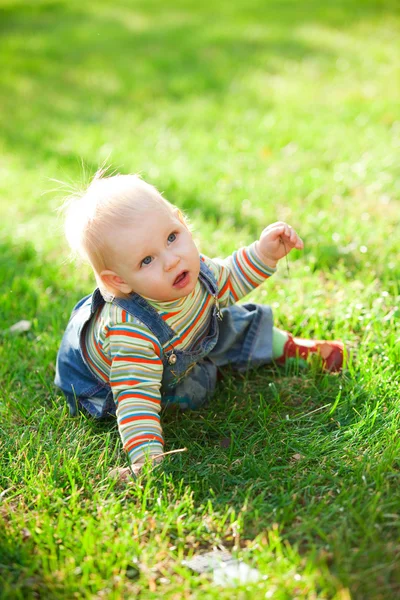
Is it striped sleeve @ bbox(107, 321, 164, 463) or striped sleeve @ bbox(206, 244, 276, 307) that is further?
striped sleeve @ bbox(206, 244, 276, 307)

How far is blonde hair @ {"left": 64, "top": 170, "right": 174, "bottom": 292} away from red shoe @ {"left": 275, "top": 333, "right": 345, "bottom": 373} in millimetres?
728

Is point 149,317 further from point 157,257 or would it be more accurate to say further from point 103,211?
point 103,211

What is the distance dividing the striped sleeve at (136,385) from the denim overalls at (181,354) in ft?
0.17

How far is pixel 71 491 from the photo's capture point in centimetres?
184

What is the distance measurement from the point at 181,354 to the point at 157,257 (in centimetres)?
35

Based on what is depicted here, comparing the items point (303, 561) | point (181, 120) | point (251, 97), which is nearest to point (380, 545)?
point (303, 561)

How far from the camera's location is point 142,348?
2.04 m

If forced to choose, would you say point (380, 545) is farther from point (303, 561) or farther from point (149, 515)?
point (149, 515)

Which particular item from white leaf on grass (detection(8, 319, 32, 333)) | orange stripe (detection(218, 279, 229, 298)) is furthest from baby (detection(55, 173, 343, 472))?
white leaf on grass (detection(8, 319, 32, 333))

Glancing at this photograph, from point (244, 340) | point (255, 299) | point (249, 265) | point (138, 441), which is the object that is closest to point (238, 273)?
point (249, 265)

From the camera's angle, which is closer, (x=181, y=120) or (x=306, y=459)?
(x=306, y=459)

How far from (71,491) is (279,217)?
81.0 inches

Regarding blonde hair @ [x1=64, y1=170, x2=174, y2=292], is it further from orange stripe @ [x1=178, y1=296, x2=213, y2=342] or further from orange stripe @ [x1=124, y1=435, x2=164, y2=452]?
orange stripe @ [x1=124, y1=435, x2=164, y2=452]

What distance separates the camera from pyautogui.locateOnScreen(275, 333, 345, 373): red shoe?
7.80 ft
